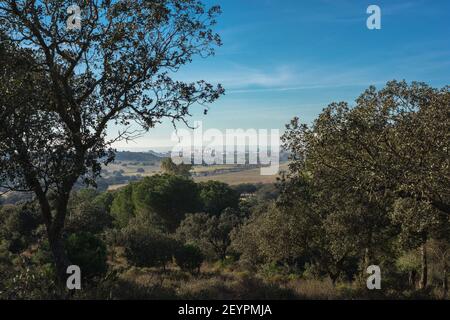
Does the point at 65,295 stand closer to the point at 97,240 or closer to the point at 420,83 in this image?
the point at 97,240

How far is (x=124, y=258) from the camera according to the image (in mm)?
36938

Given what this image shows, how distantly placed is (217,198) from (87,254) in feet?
167

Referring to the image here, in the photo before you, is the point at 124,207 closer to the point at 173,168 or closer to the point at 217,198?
the point at 217,198

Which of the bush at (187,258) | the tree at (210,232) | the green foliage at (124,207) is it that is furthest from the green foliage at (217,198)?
the bush at (187,258)

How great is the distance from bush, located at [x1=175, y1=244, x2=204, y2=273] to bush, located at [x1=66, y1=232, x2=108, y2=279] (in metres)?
11.9

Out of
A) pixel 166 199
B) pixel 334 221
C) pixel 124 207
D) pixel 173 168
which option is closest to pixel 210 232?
pixel 166 199

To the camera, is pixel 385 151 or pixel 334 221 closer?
pixel 385 151

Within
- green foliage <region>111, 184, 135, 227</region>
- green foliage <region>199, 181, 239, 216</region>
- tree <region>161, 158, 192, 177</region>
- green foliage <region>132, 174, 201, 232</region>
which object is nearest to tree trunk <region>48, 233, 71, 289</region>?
green foliage <region>132, 174, 201, 232</region>

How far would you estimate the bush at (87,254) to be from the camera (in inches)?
754

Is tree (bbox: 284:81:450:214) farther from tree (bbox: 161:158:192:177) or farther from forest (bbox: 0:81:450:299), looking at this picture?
tree (bbox: 161:158:192:177)

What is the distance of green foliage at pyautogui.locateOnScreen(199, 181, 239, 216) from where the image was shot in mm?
69625

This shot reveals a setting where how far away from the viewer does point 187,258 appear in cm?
3381
